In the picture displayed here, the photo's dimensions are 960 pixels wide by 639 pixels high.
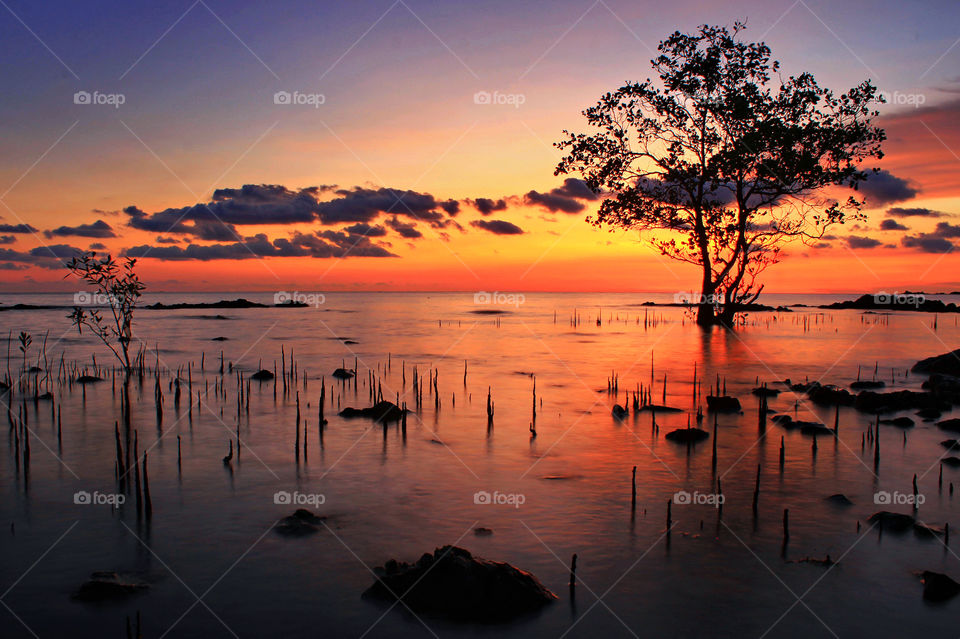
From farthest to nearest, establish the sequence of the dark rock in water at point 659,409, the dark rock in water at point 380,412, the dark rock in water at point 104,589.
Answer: the dark rock in water at point 659,409 → the dark rock in water at point 380,412 → the dark rock in water at point 104,589

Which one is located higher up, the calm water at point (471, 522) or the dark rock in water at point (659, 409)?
the dark rock in water at point (659, 409)

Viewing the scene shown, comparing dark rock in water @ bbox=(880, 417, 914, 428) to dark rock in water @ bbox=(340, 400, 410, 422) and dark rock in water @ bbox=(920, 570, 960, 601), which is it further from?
dark rock in water @ bbox=(340, 400, 410, 422)

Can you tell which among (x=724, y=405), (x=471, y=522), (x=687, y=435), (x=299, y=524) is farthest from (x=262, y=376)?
(x=724, y=405)

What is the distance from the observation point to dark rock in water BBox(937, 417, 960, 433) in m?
16.7

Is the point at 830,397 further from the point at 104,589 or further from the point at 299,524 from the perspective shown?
the point at 104,589

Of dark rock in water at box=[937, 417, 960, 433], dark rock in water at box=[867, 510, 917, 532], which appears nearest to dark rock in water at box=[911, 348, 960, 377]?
dark rock in water at box=[937, 417, 960, 433]

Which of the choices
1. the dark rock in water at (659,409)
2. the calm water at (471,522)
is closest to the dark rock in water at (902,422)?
the calm water at (471,522)

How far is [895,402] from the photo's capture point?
66.0 ft

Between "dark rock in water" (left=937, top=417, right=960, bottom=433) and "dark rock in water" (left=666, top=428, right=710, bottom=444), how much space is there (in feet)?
23.0

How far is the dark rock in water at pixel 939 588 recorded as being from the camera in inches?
313

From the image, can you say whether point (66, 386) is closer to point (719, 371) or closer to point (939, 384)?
point (719, 371)

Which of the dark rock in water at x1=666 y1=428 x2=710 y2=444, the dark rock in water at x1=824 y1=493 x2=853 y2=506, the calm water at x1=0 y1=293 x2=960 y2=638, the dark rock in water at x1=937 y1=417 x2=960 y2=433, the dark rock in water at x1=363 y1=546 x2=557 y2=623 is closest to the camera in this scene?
the dark rock in water at x1=363 y1=546 x2=557 y2=623

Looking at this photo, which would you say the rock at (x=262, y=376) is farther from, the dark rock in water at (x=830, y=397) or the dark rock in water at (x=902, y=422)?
the dark rock in water at (x=902, y=422)

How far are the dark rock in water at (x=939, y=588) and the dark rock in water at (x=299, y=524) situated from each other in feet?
30.0
